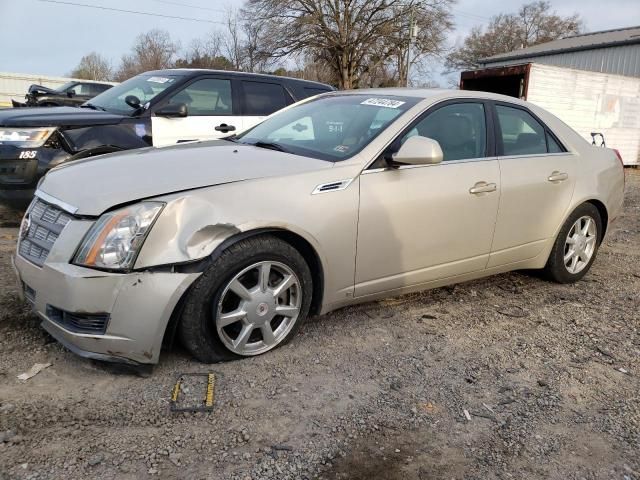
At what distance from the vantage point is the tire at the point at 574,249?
442cm

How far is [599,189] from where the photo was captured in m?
4.53

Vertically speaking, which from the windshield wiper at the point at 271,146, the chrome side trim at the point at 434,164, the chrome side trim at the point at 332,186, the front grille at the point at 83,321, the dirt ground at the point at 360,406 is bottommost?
the dirt ground at the point at 360,406

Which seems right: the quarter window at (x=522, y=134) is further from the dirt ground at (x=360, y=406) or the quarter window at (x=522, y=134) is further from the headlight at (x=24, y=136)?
the headlight at (x=24, y=136)

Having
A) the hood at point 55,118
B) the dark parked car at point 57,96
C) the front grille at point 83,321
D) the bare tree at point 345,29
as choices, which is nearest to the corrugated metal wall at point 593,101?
the dark parked car at point 57,96

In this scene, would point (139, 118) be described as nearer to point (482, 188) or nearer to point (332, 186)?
point (332, 186)

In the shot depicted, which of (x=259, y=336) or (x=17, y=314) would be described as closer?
(x=259, y=336)

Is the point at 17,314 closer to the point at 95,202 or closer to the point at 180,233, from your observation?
the point at 95,202

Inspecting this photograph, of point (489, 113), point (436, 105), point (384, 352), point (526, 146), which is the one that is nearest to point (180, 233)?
point (384, 352)

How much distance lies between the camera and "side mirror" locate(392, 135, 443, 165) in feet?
10.5

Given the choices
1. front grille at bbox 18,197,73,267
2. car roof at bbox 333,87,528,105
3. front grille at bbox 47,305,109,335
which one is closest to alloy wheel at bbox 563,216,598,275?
car roof at bbox 333,87,528,105

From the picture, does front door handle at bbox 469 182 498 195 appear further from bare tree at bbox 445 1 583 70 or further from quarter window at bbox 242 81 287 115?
bare tree at bbox 445 1 583 70

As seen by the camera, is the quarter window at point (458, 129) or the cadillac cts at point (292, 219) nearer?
the cadillac cts at point (292, 219)

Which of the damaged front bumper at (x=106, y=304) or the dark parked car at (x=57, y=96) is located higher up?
the dark parked car at (x=57, y=96)

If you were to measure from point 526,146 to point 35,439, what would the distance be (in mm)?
3748
